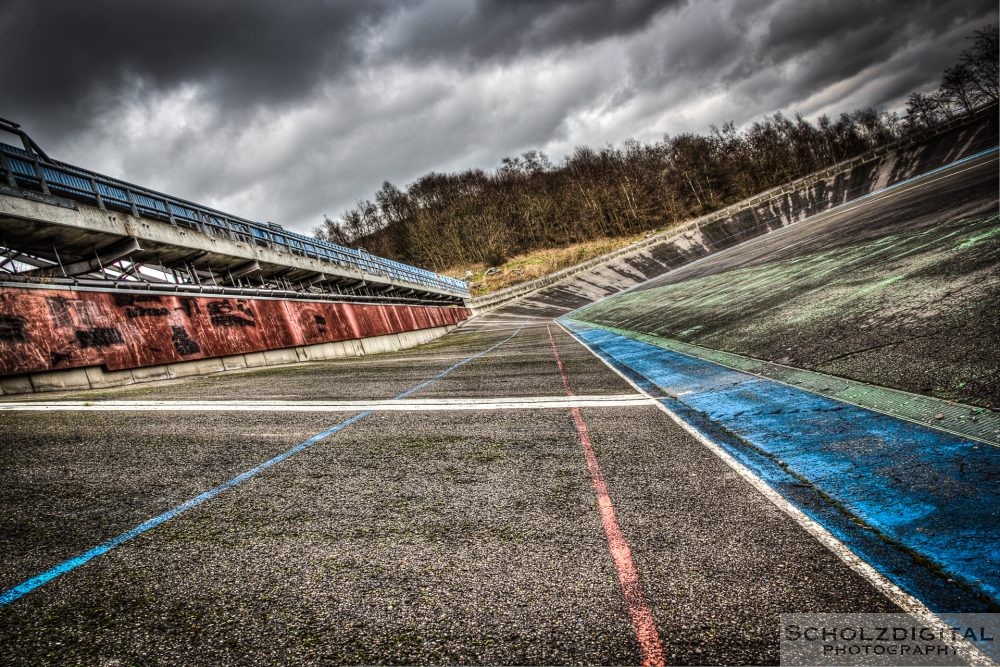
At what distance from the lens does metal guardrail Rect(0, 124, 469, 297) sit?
1083 cm

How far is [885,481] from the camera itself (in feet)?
10.2

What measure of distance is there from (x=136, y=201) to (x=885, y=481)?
18.4 meters

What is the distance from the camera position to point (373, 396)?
25.5 ft

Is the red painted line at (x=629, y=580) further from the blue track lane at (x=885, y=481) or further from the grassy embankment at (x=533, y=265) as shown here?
the grassy embankment at (x=533, y=265)

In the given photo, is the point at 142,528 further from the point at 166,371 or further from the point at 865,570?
the point at 166,371

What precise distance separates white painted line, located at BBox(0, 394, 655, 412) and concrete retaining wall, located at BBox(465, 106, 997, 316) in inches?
1531

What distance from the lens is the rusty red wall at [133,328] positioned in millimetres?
8258

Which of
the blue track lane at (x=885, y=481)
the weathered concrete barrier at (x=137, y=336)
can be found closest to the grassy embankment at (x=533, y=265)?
the weathered concrete barrier at (x=137, y=336)

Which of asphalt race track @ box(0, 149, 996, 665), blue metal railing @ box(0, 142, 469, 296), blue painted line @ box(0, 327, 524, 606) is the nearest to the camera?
asphalt race track @ box(0, 149, 996, 665)

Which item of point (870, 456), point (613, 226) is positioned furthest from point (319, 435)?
point (613, 226)

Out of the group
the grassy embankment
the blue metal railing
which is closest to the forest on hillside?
the grassy embankment

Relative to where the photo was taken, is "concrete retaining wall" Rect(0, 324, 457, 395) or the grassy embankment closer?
"concrete retaining wall" Rect(0, 324, 457, 395)

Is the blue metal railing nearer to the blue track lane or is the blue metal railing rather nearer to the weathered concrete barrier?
the weathered concrete barrier

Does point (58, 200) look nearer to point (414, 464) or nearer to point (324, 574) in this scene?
point (414, 464)
